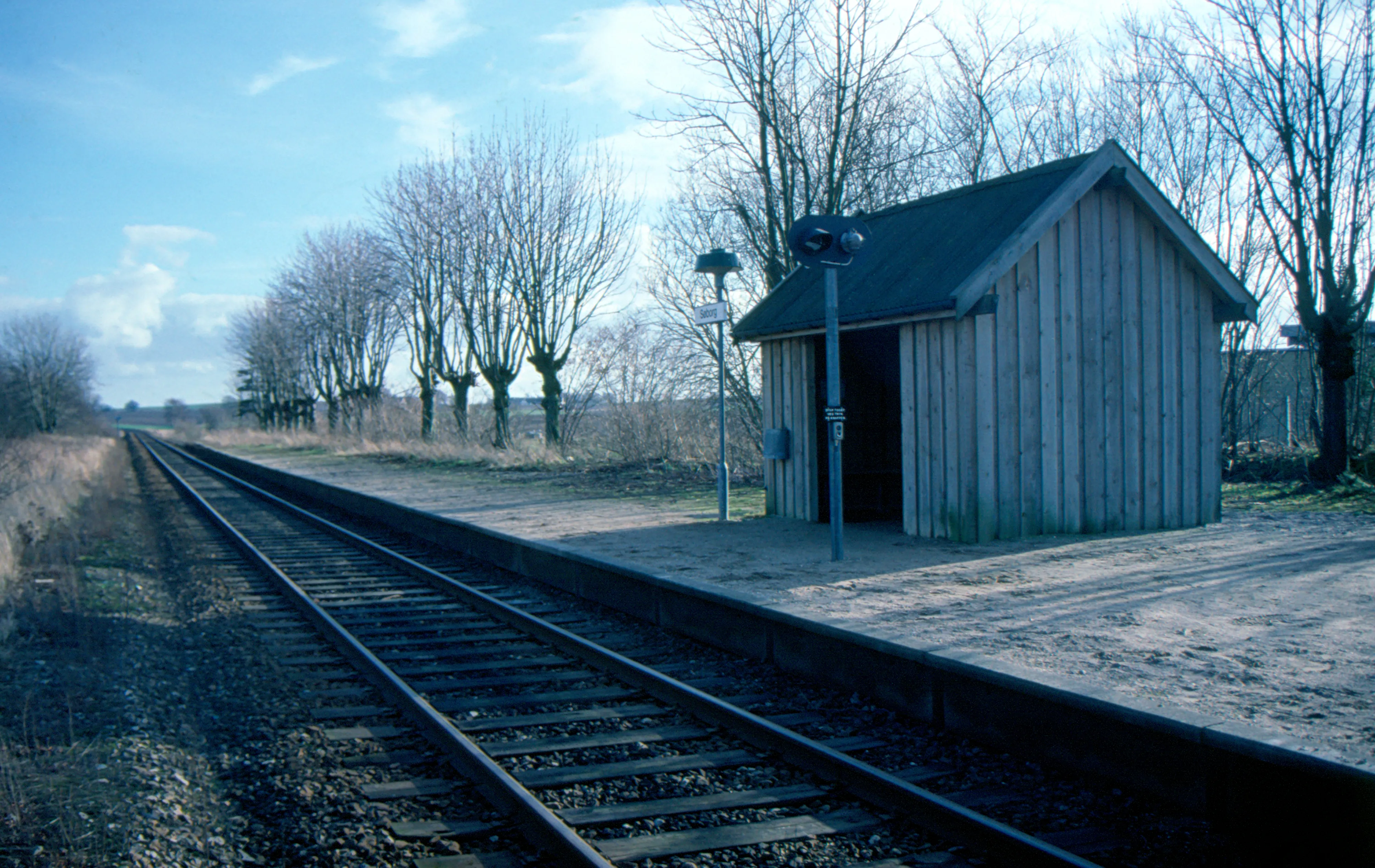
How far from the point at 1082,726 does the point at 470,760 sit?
291 cm

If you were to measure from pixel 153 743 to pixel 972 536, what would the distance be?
7.26 meters

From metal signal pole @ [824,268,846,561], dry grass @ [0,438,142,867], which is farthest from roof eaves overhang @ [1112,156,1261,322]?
dry grass @ [0,438,142,867]

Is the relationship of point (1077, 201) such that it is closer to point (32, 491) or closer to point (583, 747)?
point (583, 747)

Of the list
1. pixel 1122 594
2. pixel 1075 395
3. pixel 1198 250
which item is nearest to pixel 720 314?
pixel 1075 395

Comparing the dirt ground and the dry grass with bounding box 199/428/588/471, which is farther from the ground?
the dry grass with bounding box 199/428/588/471

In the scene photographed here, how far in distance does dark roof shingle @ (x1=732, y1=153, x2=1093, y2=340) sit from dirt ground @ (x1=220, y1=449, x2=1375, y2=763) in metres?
2.50

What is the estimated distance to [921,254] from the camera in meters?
10.5

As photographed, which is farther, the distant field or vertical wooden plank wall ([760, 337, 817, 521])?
the distant field

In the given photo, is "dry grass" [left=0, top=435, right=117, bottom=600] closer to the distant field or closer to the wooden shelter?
the wooden shelter

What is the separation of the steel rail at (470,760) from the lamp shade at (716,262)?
6.04 meters

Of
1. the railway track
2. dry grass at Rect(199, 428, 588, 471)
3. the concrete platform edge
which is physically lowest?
the railway track

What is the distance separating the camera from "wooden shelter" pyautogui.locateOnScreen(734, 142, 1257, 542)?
9.31 meters

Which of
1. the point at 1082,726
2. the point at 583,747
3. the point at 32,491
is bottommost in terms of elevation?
the point at 583,747

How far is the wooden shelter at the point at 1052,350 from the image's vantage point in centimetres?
931
